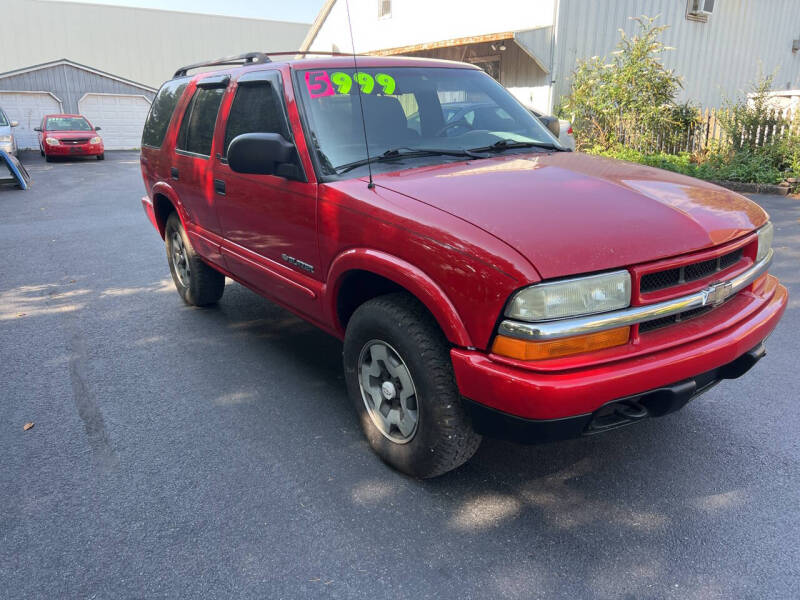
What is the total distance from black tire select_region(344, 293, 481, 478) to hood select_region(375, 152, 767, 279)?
1.66ft

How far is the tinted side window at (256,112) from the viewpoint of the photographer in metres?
3.55

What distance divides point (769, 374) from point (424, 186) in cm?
269

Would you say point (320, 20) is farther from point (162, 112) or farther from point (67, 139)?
point (162, 112)

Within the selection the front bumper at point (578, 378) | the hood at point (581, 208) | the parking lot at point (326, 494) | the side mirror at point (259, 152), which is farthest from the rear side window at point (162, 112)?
the front bumper at point (578, 378)

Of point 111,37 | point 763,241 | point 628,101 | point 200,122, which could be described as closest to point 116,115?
point 111,37

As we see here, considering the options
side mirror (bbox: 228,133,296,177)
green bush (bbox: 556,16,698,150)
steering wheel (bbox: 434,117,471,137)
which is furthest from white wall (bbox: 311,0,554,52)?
side mirror (bbox: 228,133,296,177)

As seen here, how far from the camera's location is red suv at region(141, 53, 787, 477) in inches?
90.2

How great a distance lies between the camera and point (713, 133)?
1259 centimetres

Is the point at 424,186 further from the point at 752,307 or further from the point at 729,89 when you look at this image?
the point at 729,89

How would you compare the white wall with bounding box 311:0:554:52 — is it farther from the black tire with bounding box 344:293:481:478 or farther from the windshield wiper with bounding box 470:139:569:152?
the black tire with bounding box 344:293:481:478

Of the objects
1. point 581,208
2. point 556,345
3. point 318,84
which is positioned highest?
point 318,84

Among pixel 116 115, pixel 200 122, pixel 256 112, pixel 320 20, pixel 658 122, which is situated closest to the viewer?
pixel 256 112

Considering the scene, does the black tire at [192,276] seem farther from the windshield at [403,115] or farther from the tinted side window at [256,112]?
the windshield at [403,115]

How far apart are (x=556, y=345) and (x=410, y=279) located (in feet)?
2.16
